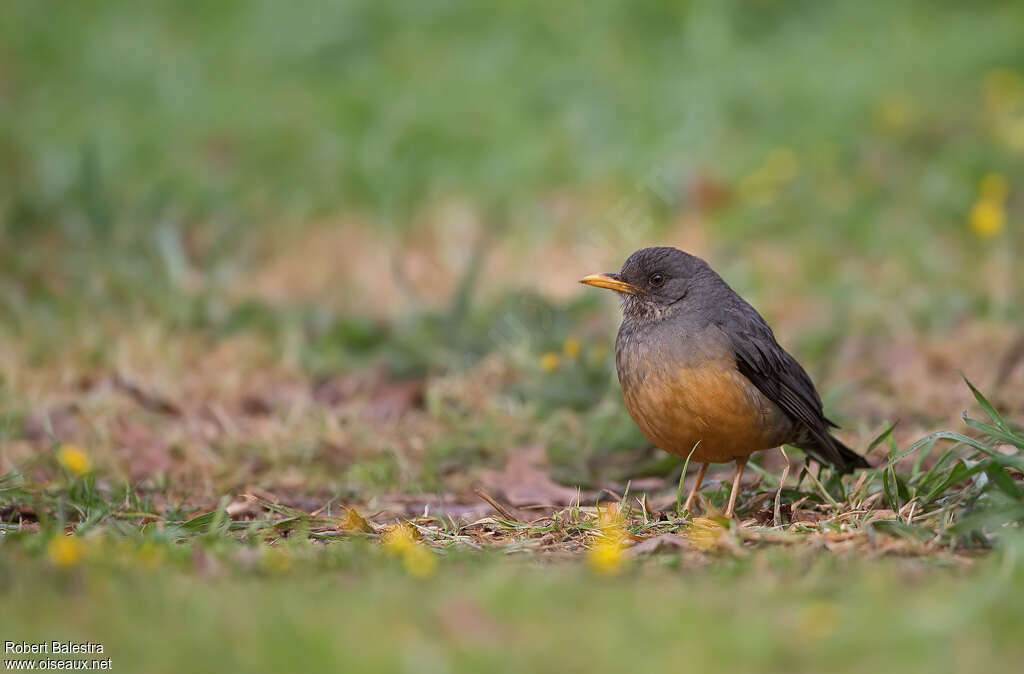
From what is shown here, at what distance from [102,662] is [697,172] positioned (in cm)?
714

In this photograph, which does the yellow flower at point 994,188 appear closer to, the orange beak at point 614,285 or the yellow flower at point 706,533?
the orange beak at point 614,285

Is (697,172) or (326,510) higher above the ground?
(697,172)

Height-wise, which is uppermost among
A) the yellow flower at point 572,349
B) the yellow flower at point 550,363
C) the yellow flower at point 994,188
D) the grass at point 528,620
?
the yellow flower at point 994,188

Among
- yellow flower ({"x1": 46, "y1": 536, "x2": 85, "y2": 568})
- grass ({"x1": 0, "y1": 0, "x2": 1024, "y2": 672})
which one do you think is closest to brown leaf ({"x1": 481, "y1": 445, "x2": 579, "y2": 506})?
grass ({"x1": 0, "y1": 0, "x2": 1024, "y2": 672})

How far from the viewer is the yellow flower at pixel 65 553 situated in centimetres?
305

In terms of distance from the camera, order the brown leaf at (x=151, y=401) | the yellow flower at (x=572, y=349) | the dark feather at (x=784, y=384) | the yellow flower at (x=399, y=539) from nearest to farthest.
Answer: the yellow flower at (x=399, y=539) < the dark feather at (x=784, y=384) < the brown leaf at (x=151, y=401) < the yellow flower at (x=572, y=349)

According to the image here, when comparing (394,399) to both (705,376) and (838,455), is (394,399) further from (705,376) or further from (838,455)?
(838,455)

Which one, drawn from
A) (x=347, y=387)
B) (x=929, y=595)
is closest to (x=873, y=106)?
(x=347, y=387)

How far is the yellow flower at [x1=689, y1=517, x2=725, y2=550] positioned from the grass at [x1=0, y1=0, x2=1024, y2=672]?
0.01m

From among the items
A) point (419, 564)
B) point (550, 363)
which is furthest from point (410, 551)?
point (550, 363)

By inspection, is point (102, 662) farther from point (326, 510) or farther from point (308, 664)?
point (326, 510)

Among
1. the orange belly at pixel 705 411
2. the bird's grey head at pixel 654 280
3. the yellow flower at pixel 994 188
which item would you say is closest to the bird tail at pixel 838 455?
the orange belly at pixel 705 411

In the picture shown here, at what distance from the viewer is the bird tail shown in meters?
4.61

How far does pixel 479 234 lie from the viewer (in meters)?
8.62
